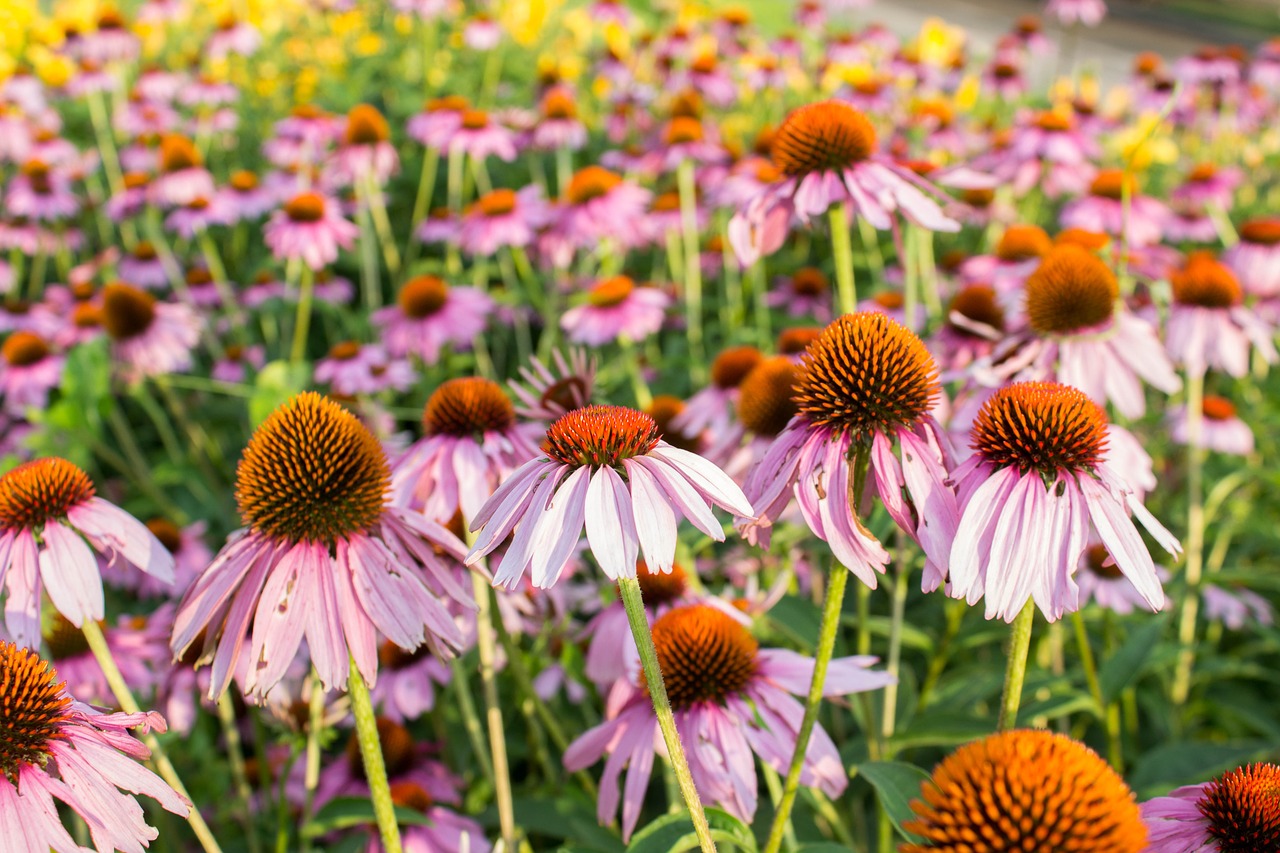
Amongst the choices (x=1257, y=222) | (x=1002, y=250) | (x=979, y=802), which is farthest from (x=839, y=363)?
(x=1257, y=222)

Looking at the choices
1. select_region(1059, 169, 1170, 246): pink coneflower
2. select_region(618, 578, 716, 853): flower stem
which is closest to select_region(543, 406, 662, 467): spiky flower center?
select_region(618, 578, 716, 853): flower stem

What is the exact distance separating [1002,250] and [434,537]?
86.5 inches

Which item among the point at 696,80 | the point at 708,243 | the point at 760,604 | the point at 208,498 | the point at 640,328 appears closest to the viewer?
the point at 760,604

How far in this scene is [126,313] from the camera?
3.59m

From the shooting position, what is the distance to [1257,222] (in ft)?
12.2

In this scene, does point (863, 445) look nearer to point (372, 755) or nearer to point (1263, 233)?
point (372, 755)

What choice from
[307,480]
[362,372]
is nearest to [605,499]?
[307,480]

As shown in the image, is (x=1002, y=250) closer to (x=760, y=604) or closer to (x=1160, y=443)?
(x=1160, y=443)

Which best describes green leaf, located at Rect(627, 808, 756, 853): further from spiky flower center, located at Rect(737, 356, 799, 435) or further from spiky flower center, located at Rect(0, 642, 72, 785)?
spiky flower center, located at Rect(737, 356, 799, 435)

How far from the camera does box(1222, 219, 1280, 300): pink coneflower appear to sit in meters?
3.56

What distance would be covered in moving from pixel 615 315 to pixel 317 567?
2236 mm

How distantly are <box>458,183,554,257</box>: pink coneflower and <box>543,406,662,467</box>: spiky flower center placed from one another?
2832mm

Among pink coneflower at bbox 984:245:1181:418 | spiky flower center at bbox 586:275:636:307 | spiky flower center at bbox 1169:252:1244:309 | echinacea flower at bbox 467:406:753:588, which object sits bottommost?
spiky flower center at bbox 586:275:636:307

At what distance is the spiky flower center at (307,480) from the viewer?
126 centimetres
